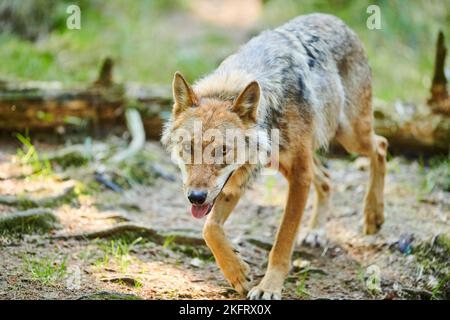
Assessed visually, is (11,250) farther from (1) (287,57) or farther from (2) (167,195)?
(1) (287,57)

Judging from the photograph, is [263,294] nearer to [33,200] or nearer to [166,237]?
[166,237]

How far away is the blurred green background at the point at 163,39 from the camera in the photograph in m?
10.6

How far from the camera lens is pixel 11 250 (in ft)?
17.8

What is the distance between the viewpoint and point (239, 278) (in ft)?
16.9

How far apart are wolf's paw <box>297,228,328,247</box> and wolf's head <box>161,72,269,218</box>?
5.58 feet

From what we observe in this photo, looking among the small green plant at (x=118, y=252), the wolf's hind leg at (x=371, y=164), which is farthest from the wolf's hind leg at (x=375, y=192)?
the small green plant at (x=118, y=252)

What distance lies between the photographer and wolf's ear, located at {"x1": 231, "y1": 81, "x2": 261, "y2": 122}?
4.70 m

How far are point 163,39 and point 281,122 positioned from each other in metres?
8.12

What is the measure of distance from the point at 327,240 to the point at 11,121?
176 inches

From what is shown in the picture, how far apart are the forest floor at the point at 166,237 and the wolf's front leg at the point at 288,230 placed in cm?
24

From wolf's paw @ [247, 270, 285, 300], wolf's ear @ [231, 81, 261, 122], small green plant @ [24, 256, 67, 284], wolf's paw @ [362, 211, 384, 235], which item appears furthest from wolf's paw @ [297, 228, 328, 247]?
small green plant @ [24, 256, 67, 284]

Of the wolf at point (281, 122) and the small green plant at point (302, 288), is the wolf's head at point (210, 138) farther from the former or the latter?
the small green plant at point (302, 288)

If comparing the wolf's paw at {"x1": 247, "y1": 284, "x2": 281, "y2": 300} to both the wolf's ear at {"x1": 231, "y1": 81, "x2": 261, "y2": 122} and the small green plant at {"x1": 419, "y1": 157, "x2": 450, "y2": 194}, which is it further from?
the small green plant at {"x1": 419, "y1": 157, "x2": 450, "y2": 194}
